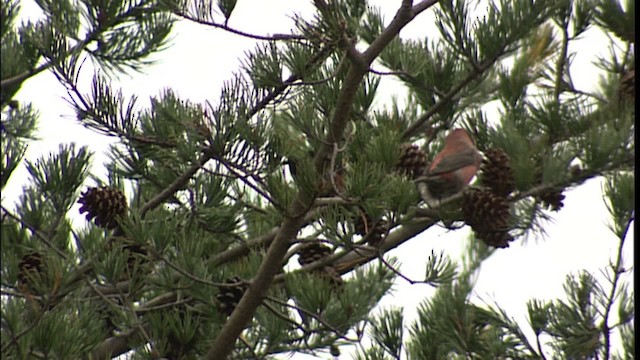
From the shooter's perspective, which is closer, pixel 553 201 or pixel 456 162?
pixel 456 162

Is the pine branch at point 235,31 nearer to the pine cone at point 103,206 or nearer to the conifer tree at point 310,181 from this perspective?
the conifer tree at point 310,181

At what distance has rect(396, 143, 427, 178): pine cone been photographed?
177 cm

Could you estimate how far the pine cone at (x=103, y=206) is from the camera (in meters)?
1.82

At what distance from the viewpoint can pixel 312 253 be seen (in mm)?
1879

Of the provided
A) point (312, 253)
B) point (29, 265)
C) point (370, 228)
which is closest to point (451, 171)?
point (370, 228)

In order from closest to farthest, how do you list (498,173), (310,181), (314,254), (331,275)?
(310,181) → (498,173) → (331,275) → (314,254)

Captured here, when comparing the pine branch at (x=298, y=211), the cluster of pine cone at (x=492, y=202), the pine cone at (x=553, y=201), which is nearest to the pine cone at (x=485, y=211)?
the cluster of pine cone at (x=492, y=202)

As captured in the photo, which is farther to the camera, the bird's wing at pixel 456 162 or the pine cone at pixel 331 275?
the pine cone at pixel 331 275

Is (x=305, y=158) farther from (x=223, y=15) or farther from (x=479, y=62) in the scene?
(x=479, y=62)

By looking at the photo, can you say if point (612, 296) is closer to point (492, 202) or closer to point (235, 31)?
point (492, 202)

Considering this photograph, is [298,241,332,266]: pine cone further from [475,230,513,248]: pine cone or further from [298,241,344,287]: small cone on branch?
[475,230,513,248]: pine cone

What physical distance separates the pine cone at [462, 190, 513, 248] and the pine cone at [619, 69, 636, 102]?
270mm

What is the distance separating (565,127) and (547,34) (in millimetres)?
236

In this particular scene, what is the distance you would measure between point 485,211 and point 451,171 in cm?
8
